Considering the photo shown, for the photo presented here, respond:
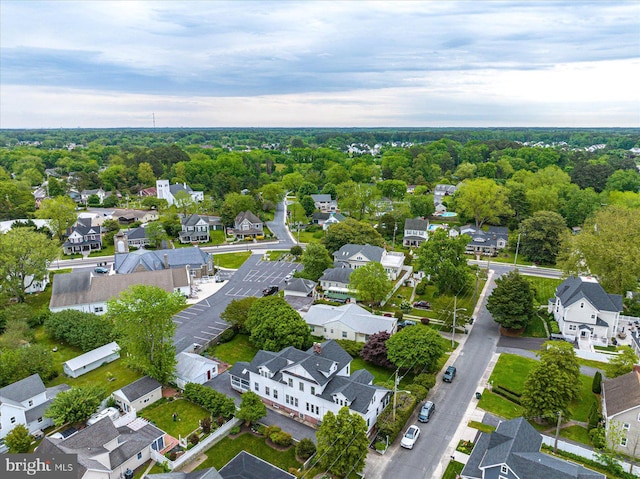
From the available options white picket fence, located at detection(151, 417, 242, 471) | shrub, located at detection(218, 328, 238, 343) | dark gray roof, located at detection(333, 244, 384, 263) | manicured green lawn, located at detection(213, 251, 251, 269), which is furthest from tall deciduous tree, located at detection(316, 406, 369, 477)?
manicured green lawn, located at detection(213, 251, 251, 269)

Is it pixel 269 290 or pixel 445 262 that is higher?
pixel 445 262

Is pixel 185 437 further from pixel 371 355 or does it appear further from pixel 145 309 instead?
pixel 371 355

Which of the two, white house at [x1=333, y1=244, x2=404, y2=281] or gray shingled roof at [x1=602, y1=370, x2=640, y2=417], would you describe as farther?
white house at [x1=333, y1=244, x2=404, y2=281]

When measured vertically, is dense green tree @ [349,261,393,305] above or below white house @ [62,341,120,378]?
above

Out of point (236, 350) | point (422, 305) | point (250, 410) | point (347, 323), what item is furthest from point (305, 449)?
point (422, 305)

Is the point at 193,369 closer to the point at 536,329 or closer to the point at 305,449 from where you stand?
the point at 305,449

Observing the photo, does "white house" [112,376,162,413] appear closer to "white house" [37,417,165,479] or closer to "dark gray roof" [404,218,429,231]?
"white house" [37,417,165,479]
